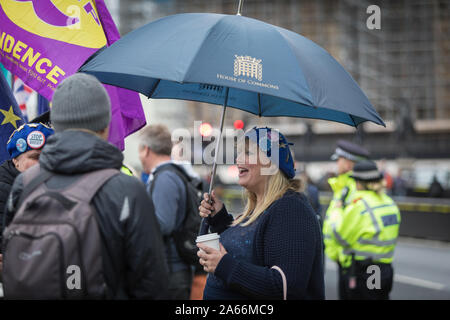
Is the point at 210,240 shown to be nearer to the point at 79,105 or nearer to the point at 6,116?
the point at 79,105

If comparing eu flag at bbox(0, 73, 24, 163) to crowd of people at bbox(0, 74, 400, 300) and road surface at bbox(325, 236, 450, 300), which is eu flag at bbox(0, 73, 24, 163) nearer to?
crowd of people at bbox(0, 74, 400, 300)

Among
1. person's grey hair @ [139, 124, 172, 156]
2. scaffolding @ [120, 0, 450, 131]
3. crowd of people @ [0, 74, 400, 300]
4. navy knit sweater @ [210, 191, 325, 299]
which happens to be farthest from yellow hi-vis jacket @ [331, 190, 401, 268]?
scaffolding @ [120, 0, 450, 131]

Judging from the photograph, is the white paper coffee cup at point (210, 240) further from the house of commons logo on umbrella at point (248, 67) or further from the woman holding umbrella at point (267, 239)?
the house of commons logo on umbrella at point (248, 67)

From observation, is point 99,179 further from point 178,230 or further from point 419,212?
point 419,212

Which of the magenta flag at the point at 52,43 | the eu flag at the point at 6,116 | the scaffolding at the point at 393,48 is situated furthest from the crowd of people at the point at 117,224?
the scaffolding at the point at 393,48

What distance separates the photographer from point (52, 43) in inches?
133

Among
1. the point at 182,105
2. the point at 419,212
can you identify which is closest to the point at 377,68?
the point at 182,105

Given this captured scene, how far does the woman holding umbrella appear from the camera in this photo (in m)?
2.44

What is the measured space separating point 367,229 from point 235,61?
311 cm

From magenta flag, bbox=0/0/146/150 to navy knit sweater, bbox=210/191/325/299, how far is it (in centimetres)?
125

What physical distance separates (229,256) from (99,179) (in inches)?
34.8

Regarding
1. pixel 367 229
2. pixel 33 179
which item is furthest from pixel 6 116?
pixel 367 229

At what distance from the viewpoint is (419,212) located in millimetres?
14852
